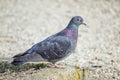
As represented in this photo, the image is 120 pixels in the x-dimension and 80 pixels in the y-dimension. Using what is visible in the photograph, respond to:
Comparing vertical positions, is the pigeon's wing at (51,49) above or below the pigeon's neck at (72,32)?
below

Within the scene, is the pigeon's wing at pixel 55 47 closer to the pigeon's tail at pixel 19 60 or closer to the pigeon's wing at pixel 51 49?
the pigeon's wing at pixel 51 49

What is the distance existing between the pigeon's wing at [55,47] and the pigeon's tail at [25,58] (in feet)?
0.47

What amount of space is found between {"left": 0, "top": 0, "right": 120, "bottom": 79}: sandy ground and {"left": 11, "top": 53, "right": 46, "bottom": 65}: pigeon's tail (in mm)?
1355

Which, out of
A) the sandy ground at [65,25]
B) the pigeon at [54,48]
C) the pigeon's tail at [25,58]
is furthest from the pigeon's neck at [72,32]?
the sandy ground at [65,25]

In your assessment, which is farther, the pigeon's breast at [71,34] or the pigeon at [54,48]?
the pigeon's breast at [71,34]

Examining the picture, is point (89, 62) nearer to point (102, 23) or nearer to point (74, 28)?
point (74, 28)

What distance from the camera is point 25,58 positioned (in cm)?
646

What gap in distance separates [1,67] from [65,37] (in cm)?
107

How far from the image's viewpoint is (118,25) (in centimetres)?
1175

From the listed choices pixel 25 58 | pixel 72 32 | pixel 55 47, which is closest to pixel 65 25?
pixel 72 32

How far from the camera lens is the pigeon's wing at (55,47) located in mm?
6812

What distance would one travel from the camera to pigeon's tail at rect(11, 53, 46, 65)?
640cm

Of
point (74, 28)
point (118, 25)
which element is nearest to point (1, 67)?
point (74, 28)

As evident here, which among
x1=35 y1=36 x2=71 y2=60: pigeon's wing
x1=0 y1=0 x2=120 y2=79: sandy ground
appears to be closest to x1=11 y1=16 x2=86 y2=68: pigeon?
x1=35 y1=36 x2=71 y2=60: pigeon's wing
